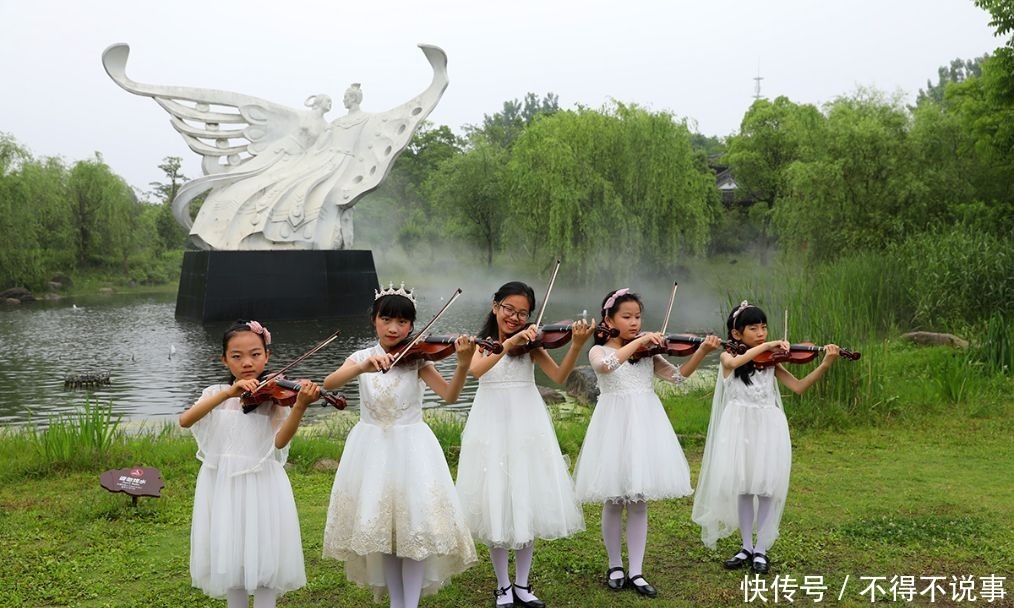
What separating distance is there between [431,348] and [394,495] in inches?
23.7

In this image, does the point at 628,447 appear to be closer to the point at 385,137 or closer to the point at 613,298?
the point at 613,298

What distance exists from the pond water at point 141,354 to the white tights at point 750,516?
19.2 feet

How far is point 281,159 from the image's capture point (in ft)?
62.8

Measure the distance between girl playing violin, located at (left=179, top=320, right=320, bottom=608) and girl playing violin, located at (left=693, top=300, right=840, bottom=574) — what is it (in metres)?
2.14

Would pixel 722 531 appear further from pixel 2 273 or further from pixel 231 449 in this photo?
pixel 2 273

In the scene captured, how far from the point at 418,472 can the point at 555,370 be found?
2.78 feet

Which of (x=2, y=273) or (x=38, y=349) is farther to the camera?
(x=2, y=273)

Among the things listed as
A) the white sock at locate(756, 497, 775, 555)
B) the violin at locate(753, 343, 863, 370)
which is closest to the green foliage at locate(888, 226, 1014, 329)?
the violin at locate(753, 343, 863, 370)

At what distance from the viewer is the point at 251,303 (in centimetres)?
1819

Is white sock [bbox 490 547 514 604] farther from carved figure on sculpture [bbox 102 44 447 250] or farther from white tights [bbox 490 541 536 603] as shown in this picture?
carved figure on sculpture [bbox 102 44 447 250]

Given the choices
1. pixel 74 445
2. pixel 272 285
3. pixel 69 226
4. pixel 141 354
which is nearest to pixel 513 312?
pixel 74 445

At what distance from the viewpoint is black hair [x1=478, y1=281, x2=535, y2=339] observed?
12.1 feet

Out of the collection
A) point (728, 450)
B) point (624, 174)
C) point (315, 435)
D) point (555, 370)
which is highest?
point (624, 174)

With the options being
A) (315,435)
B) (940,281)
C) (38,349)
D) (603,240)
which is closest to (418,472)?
(315,435)
